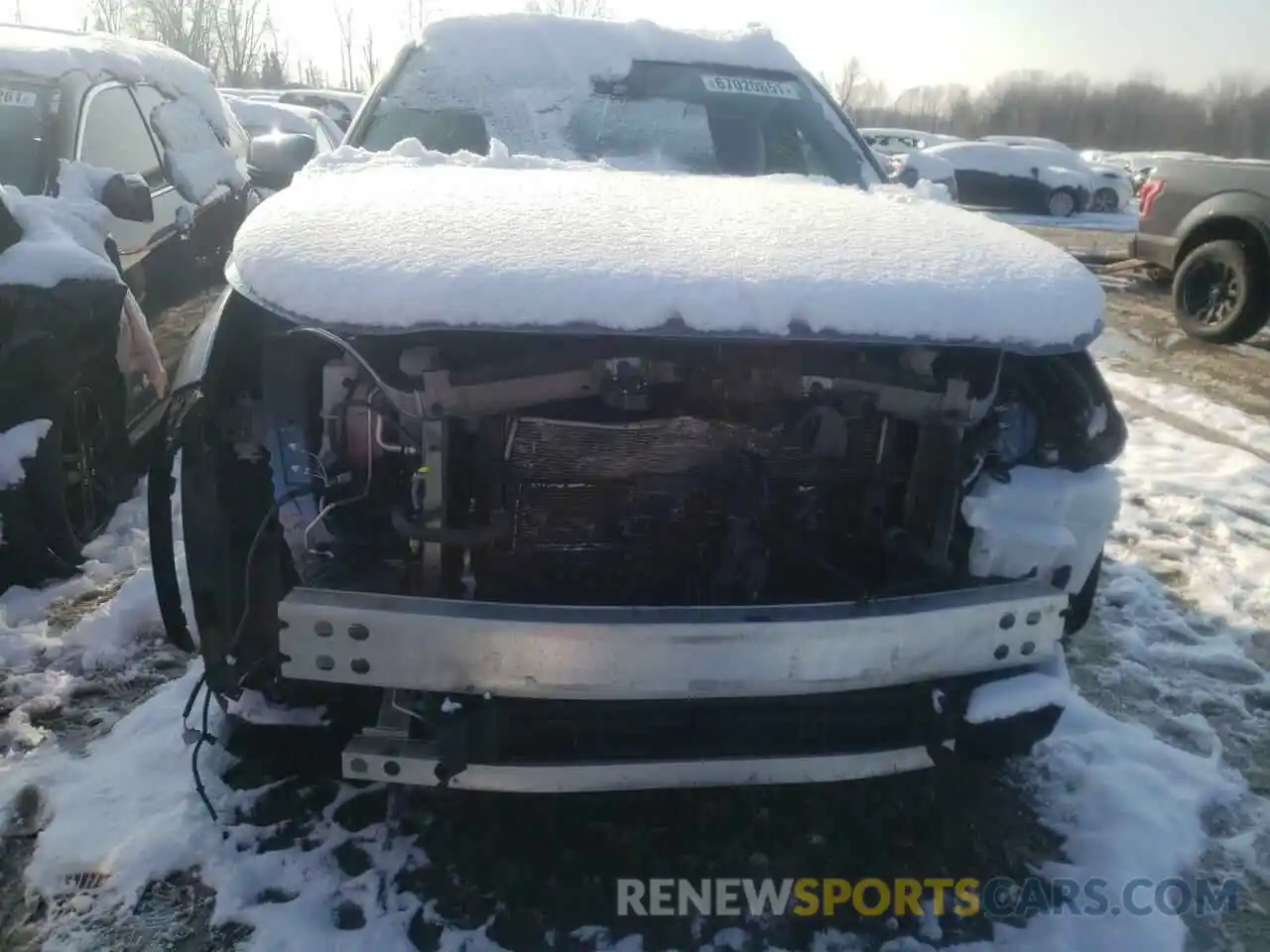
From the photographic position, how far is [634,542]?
2215mm

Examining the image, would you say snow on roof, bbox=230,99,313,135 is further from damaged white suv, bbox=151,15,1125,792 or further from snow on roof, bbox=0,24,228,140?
damaged white suv, bbox=151,15,1125,792

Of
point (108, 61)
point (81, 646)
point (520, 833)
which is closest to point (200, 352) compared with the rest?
point (520, 833)

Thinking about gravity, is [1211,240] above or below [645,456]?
above

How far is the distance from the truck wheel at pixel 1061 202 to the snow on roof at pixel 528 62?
60.3ft

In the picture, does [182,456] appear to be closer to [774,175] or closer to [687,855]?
[687,855]

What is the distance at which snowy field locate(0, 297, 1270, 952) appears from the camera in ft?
6.80

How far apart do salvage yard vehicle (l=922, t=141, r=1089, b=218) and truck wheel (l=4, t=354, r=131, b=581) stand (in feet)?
61.6

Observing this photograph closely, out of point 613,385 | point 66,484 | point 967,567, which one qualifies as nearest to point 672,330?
point 613,385

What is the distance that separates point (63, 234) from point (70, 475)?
2.81 feet

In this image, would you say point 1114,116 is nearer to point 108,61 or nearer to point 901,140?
point 901,140

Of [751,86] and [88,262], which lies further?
[751,86]

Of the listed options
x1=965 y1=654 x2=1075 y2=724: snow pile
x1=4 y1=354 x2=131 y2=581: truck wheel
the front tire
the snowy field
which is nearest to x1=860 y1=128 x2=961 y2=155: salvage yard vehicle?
the front tire

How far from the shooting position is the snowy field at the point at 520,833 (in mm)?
2072

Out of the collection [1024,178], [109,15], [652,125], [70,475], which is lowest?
[70,475]
